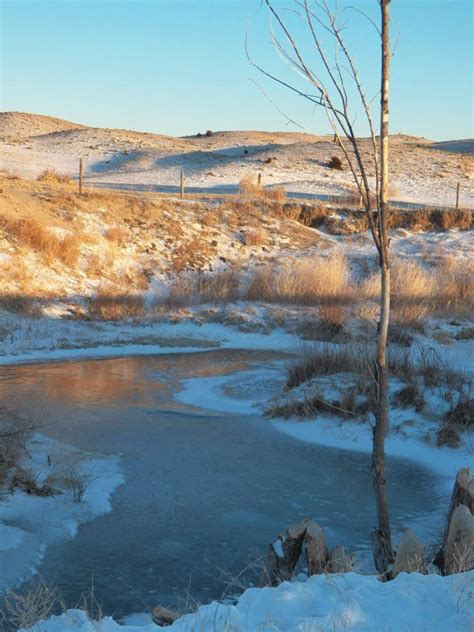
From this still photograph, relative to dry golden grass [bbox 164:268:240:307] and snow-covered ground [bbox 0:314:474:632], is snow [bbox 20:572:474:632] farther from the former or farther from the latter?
dry golden grass [bbox 164:268:240:307]

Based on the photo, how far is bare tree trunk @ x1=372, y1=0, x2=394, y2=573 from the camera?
555 centimetres

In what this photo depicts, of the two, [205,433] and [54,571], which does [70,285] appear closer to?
[205,433]

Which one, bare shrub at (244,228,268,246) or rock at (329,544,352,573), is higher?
bare shrub at (244,228,268,246)

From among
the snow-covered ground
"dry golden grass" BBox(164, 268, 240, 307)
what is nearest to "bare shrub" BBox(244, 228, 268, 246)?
"dry golden grass" BBox(164, 268, 240, 307)

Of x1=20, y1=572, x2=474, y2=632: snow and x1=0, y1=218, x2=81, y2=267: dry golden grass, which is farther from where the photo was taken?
x1=0, y1=218, x2=81, y2=267: dry golden grass

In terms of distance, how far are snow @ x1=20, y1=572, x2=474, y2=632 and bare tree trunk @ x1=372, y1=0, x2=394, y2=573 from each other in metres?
0.87

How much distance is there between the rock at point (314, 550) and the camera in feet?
18.8

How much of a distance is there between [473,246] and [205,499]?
73.3ft

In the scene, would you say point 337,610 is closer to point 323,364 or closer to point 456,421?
point 456,421

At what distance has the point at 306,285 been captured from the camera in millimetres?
22484

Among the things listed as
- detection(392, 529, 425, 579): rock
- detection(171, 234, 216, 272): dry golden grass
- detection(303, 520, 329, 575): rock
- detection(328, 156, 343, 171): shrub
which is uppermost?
detection(328, 156, 343, 171): shrub

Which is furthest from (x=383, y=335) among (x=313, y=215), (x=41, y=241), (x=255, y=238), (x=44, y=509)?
(x=313, y=215)

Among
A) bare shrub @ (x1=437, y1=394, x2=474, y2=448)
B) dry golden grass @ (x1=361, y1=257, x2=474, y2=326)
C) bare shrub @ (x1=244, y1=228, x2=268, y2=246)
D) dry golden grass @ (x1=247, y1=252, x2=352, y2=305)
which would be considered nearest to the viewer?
bare shrub @ (x1=437, y1=394, x2=474, y2=448)

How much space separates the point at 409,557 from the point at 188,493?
10.6ft
